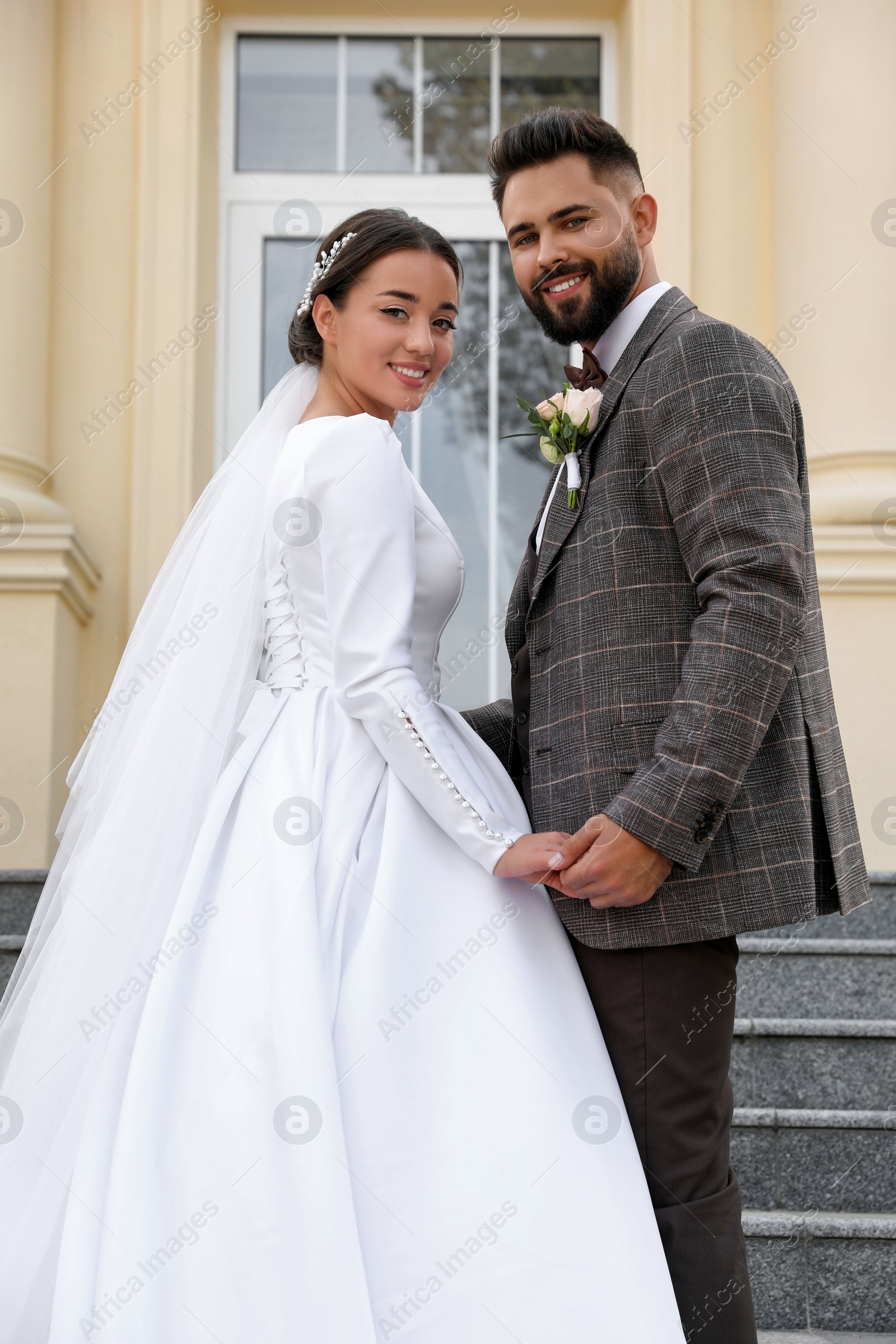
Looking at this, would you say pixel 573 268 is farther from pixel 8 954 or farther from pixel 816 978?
pixel 8 954

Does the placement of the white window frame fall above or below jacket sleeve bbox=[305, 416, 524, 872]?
above

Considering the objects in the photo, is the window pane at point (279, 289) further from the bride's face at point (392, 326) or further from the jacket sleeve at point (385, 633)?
the jacket sleeve at point (385, 633)

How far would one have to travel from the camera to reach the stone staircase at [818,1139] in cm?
253

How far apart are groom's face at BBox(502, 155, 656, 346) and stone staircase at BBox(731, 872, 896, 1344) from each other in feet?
5.62

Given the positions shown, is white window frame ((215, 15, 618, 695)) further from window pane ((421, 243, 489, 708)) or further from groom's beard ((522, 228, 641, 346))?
groom's beard ((522, 228, 641, 346))

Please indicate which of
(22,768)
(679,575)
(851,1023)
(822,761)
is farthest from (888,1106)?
(22,768)

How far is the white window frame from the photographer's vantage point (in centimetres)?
518

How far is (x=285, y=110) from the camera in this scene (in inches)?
208

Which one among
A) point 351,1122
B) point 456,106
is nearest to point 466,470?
point 456,106

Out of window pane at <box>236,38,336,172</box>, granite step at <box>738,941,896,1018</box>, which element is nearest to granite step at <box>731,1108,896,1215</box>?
granite step at <box>738,941,896,1018</box>

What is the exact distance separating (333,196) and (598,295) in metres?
3.43

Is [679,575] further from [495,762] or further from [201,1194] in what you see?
[201,1194]

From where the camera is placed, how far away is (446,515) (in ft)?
17.3

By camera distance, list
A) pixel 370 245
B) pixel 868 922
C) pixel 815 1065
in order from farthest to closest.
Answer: pixel 868 922 → pixel 815 1065 → pixel 370 245
